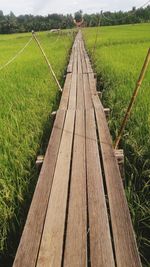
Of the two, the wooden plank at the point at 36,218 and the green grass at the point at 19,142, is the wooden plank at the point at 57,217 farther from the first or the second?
the green grass at the point at 19,142

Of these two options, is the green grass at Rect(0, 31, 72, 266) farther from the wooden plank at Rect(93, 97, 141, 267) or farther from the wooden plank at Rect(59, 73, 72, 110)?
the wooden plank at Rect(93, 97, 141, 267)

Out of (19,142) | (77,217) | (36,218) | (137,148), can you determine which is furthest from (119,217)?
(19,142)

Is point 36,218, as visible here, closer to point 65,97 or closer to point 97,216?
point 97,216

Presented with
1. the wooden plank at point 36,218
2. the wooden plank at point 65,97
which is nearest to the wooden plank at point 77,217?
the wooden plank at point 36,218

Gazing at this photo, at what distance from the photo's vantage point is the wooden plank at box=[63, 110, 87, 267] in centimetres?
166

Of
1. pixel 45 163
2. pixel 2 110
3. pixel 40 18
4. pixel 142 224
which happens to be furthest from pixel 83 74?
pixel 40 18

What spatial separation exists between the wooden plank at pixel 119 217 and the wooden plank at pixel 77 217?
0.16 metres

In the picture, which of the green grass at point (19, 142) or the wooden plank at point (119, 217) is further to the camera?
the green grass at point (19, 142)

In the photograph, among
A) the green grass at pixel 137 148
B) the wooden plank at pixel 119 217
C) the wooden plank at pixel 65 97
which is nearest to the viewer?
the wooden plank at pixel 119 217

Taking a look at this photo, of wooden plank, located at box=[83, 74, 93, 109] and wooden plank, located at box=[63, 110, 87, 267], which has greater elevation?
wooden plank, located at box=[63, 110, 87, 267]

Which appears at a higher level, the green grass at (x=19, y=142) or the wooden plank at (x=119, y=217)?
the wooden plank at (x=119, y=217)

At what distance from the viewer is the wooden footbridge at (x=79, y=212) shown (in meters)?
1.67

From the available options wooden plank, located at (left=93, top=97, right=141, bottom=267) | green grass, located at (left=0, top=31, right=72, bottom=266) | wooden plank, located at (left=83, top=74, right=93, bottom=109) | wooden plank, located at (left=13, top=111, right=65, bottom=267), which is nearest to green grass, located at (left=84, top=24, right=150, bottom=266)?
wooden plank, located at (left=93, top=97, right=141, bottom=267)

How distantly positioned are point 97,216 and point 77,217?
114mm
